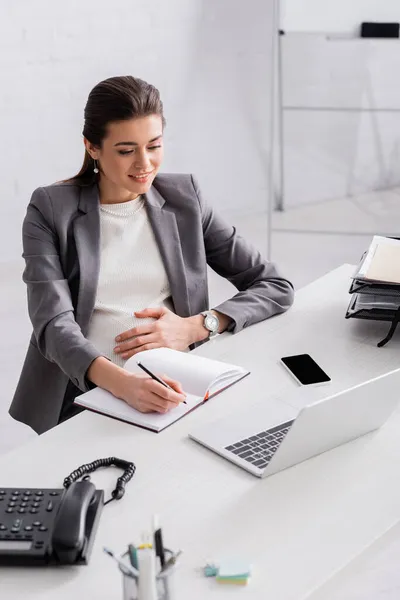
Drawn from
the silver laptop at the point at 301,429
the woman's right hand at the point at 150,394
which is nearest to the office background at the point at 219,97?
the woman's right hand at the point at 150,394

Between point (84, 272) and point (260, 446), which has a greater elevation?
point (84, 272)

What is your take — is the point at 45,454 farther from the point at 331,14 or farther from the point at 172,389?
the point at 331,14

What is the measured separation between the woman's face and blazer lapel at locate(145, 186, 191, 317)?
10 cm

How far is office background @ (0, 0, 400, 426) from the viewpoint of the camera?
3750 mm

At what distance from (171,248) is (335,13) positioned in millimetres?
2176

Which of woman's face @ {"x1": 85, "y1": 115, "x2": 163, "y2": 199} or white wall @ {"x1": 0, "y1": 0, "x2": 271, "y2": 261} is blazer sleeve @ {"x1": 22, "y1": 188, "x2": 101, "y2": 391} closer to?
woman's face @ {"x1": 85, "y1": 115, "x2": 163, "y2": 199}

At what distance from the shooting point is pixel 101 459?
134 centimetres

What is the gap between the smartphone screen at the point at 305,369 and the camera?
1608 millimetres

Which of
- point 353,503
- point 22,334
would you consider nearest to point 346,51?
point 22,334

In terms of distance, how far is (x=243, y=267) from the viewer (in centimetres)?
201

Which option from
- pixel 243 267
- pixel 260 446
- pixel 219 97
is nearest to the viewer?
pixel 260 446

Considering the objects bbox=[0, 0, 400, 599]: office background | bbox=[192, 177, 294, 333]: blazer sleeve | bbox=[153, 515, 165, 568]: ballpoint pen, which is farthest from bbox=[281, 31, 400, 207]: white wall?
bbox=[153, 515, 165, 568]: ballpoint pen

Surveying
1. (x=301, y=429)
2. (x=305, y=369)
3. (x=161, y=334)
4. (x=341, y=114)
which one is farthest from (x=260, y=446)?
(x=341, y=114)

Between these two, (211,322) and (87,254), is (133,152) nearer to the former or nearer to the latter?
(87,254)
